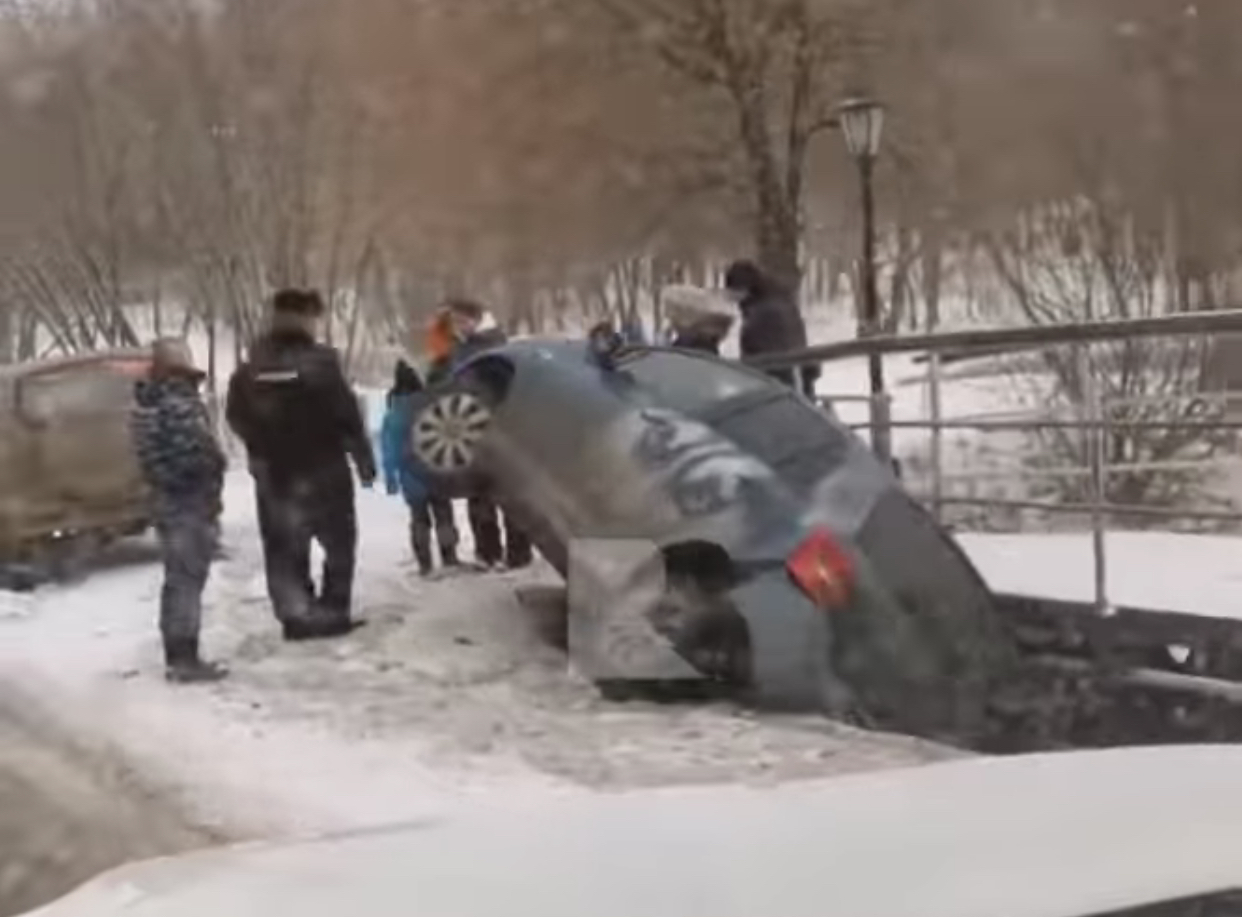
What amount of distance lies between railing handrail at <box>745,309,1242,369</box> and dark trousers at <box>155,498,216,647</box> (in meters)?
2.75

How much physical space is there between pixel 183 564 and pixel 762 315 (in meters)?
4.01

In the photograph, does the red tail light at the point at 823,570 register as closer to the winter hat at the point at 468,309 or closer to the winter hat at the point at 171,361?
the winter hat at the point at 171,361

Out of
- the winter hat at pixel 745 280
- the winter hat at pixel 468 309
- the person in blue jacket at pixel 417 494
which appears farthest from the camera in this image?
the winter hat at pixel 745 280

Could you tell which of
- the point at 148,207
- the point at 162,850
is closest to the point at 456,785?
the point at 162,850

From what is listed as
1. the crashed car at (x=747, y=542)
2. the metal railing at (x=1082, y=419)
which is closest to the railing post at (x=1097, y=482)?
the metal railing at (x=1082, y=419)

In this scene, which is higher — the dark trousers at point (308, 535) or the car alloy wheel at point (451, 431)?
the car alloy wheel at point (451, 431)

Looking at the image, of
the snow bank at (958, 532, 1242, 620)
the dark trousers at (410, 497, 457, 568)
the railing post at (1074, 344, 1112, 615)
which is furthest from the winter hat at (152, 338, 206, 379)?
the railing post at (1074, 344, 1112, 615)

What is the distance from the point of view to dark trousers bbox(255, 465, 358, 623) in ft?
32.0

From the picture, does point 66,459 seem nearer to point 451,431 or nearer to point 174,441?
point 174,441

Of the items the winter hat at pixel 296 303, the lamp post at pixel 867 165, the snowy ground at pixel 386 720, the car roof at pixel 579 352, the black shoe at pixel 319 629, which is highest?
the lamp post at pixel 867 165

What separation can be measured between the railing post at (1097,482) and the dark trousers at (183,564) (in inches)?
146

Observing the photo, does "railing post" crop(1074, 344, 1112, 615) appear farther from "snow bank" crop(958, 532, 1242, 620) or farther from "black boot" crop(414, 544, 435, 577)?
"black boot" crop(414, 544, 435, 577)

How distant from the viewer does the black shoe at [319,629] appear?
9641mm

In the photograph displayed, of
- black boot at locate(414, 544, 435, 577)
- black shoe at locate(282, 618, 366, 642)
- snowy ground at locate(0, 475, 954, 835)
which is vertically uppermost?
black boot at locate(414, 544, 435, 577)
